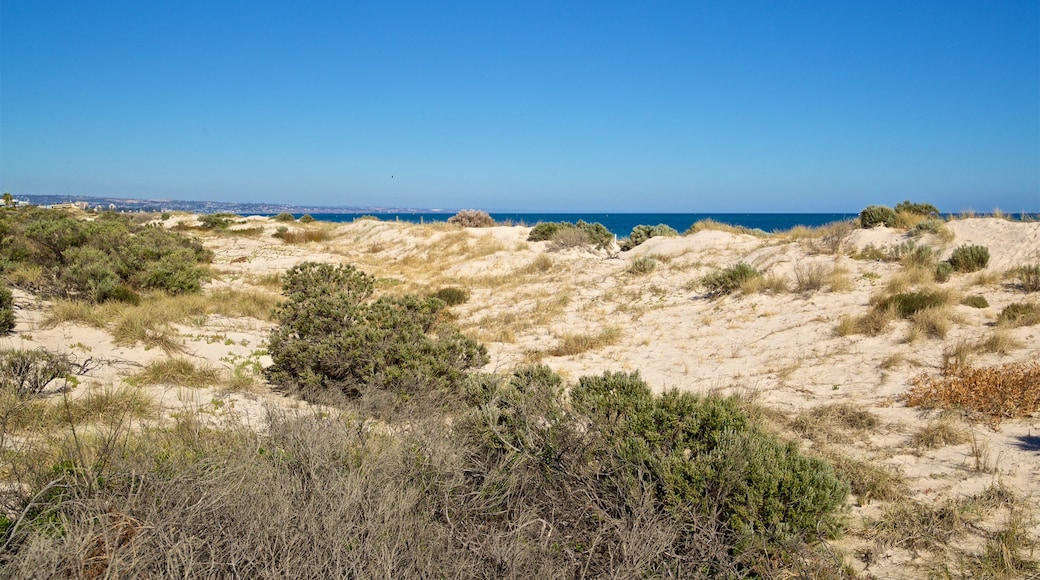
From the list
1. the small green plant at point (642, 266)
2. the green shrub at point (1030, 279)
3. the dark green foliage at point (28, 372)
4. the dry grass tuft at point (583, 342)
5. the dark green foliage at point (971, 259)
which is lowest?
the dry grass tuft at point (583, 342)

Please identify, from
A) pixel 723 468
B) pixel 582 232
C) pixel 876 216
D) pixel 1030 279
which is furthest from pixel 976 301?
pixel 582 232

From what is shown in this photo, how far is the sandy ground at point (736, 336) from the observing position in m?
4.89

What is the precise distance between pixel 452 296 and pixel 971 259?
38.6ft

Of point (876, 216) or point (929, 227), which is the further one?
point (876, 216)

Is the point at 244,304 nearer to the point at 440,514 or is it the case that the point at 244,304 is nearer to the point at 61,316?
the point at 61,316

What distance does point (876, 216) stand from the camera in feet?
53.7

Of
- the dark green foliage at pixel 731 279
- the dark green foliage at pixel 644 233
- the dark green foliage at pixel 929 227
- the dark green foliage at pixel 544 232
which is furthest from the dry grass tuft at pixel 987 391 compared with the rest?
the dark green foliage at pixel 544 232

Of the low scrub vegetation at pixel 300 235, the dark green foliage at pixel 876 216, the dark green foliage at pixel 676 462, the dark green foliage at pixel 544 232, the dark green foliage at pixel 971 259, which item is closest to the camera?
the dark green foliage at pixel 676 462

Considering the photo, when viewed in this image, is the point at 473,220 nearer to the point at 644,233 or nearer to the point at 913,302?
the point at 644,233

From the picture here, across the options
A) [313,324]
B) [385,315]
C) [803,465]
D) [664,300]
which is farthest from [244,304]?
[803,465]

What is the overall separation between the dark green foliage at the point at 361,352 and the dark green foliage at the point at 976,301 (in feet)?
26.8

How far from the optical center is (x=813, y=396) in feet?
22.5

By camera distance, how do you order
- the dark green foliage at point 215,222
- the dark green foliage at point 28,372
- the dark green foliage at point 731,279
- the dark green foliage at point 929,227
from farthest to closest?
1. the dark green foliage at point 215,222
2. the dark green foliage at point 929,227
3. the dark green foliage at point 731,279
4. the dark green foliage at point 28,372

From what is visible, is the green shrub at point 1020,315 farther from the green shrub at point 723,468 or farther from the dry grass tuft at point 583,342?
the green shrub at point 723,468
